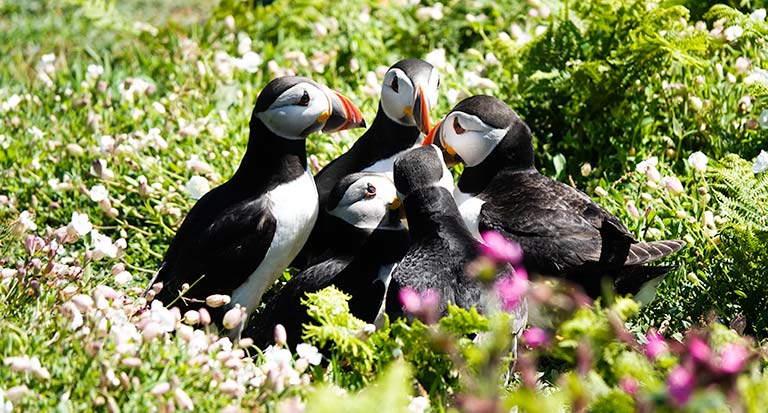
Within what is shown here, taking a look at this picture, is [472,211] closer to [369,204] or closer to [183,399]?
[369,204]

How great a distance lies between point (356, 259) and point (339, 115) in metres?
0.76

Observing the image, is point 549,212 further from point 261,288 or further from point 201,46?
point 201,46

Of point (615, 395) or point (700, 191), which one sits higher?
point (615, 395)

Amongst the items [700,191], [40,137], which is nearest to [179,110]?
[40,137]

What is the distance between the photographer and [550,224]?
4.96 m

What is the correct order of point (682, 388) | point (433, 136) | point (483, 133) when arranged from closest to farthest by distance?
point (682, 388) < point (483, 133) < point (433, 136)

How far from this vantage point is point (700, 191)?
5.37 metres

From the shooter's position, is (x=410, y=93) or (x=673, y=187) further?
(x=410, y=93)

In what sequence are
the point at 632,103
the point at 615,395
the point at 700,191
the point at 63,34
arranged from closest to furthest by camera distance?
the point at 615,395 → the point at 700,191 → the point at 632,103 → the point at 63,34

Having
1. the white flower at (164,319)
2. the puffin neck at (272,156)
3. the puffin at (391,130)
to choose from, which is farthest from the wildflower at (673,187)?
the white flower at (164,319)

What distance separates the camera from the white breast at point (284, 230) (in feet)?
16.4

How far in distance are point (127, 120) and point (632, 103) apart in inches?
130

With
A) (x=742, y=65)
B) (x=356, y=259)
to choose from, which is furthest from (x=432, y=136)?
(x=742, y=65)

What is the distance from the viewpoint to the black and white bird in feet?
14.0
